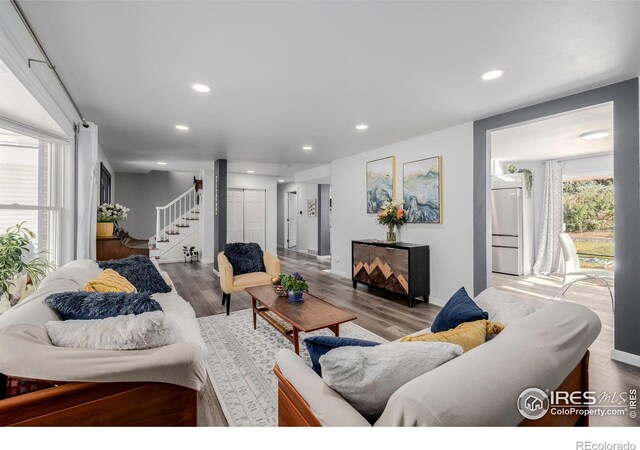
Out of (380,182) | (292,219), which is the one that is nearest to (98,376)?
(380,182)

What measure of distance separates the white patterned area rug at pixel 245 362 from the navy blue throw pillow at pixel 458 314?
82cm

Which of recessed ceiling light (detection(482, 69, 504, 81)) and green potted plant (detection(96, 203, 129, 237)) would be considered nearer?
recessed ceiling light (detection(482, 69, 504, 81))

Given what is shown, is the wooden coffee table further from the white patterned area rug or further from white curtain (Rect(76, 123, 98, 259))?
white curtain (Rect(76, 123, 98, 259))

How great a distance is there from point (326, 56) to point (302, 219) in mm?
8023

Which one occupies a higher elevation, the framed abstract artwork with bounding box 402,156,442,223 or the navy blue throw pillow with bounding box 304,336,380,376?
the framed abstract artwork with bounding box 402,156,442,223

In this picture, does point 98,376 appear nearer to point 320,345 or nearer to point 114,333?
point 114,333

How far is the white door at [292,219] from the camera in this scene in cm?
1052

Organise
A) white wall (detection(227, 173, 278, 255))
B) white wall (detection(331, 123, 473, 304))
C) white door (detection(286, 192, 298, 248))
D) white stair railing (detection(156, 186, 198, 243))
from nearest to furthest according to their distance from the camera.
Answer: white wall (detection(331, 123, 473, 304)), white stair railing (detection(156, 186, 198, 243)), white wall (detection(227, 173, 278, 255)), white door (detection(286, 192, 298, 248))

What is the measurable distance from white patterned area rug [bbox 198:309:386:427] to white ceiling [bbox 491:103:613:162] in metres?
3.44

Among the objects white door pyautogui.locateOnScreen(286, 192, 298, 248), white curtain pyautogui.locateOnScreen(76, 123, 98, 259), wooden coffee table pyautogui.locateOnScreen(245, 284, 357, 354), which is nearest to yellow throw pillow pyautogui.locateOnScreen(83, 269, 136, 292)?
white curtain pyautogui.locateOnScreen(76, 123, 98, 259)

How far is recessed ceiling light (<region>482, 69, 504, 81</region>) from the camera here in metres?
2.32

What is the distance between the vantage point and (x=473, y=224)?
368 centimetres

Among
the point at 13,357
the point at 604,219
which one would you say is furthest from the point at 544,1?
the point at 604,219

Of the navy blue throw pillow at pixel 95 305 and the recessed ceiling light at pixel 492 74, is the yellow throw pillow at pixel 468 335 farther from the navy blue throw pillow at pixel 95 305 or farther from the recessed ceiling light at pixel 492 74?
the recessed ceiling light at pixel 492 74
